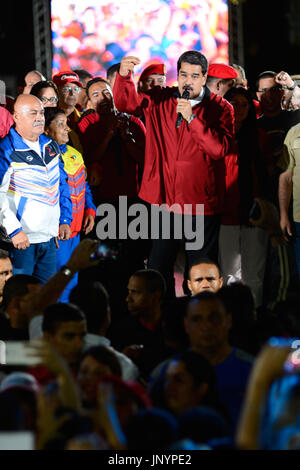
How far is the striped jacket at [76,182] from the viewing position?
5422 mm

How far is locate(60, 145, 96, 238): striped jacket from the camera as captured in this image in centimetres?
542

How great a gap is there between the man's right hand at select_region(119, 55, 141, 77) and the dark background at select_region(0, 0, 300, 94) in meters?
6.26

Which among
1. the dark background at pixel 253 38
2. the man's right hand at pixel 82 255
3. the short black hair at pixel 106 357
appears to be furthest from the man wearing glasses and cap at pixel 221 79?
the dark background at pixel 253 38

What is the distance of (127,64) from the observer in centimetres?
512

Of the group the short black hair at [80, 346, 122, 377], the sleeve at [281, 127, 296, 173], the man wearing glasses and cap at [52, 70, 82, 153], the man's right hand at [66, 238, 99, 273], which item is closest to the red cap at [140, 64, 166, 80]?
the man wearing glasses and cap at [52, 70, 82, 153]

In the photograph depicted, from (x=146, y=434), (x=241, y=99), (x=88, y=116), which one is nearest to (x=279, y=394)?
(x=146, y=434)

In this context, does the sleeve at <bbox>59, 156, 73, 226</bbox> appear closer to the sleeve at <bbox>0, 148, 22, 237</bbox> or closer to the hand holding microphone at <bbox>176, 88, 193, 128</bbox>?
the sleeve at <bbox>0, 148, 22, 237</bbox>

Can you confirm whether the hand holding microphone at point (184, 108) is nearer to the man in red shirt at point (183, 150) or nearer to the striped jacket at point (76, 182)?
the man in red shirt at point (183, 150)

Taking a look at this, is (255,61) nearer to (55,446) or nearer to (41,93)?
(41,93)

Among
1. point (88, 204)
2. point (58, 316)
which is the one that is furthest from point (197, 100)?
point (58, 316)

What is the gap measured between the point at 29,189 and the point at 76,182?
49cm

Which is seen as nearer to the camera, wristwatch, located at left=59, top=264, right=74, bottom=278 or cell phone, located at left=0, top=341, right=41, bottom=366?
cell phone, located at left=0, top=341, right=41, bottom=366

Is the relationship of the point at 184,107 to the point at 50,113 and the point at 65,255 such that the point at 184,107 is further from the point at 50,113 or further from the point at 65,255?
the point at 65,255

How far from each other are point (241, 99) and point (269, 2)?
20.8 ft
